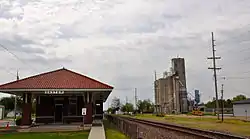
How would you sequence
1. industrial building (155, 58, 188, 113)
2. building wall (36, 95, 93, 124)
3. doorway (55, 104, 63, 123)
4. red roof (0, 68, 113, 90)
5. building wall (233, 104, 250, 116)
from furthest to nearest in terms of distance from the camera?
industrial building (155, 58, 188, 113)
building wall (233, 104, 250, 116)
doorway (55, 104, 63, 123)
building wall (36, 95, 93, 124)
red roof (0, 68, 113, 90)

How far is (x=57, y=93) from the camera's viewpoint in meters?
28.5

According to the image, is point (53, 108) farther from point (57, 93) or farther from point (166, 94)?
point (166, 94)

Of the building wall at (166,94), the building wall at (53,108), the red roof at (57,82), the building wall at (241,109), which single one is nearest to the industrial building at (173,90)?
the building wall at (166,94)

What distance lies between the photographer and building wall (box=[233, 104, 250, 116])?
176ft

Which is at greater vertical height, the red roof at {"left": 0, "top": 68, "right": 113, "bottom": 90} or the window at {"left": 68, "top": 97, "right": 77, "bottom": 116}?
the red roof at {"left": 0, "top": 68, "right": 113, "bottom": 90}

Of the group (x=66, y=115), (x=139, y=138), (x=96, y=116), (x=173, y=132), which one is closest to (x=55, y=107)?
(x=66, y=115)

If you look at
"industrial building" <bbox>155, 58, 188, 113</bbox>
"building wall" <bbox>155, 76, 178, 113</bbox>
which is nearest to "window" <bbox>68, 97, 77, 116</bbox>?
"industrial building" <bbox>155, 58, 188, 113</bbox>

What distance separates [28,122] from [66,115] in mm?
5731

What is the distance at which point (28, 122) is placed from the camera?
1094 inches

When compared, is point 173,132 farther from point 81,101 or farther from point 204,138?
point 81,101

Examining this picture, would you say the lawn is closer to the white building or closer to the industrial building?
the white building

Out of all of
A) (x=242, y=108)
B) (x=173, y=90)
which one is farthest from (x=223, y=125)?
(x=173, y=90)

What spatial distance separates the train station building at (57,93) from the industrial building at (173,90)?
60.7 metres

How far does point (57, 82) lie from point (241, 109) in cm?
3735
